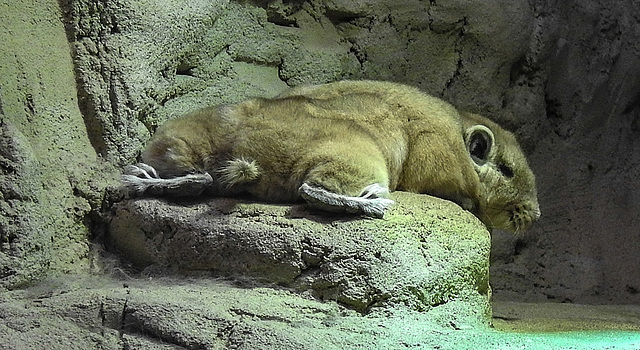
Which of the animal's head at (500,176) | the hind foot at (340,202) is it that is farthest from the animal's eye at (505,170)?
the hind foot at (340,202)

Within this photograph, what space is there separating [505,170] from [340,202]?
1660 millimetres

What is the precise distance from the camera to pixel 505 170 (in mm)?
5535

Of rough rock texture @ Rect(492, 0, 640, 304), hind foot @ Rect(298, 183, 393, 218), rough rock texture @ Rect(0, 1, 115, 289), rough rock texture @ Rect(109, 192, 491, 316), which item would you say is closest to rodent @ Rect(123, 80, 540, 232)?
hind foot @ Rect(298, 183, 393, 218)

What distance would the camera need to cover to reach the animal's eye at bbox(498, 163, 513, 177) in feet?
18.1

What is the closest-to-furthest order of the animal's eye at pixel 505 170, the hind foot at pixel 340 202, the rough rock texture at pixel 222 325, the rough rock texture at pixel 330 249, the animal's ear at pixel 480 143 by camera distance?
the rough rock texture at pixel 222 325 → the rough rock texture at pixel 330 249 → the hind foot at pixel 340 202 → the animal's ear at pixel 480 143 → the animal's eye at pixel 505 170

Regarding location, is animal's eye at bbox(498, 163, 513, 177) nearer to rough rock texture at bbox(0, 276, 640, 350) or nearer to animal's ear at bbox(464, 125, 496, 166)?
animal's ear at bbox(464, 125, 496, 166)

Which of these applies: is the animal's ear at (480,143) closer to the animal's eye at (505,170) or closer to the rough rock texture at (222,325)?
the animal's eye at (505,170)

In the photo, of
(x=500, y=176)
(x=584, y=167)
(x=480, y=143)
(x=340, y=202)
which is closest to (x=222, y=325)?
(x=340, y=202)

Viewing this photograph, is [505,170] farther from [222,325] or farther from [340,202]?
[222,325]

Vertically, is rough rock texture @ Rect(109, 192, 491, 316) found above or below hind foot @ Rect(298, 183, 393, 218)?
below

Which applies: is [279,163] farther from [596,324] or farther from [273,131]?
[596,324]

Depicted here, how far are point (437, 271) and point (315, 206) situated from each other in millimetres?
710

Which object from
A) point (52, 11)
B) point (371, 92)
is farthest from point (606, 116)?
point (52, 11)

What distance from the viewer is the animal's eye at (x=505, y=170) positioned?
5.52 metres
